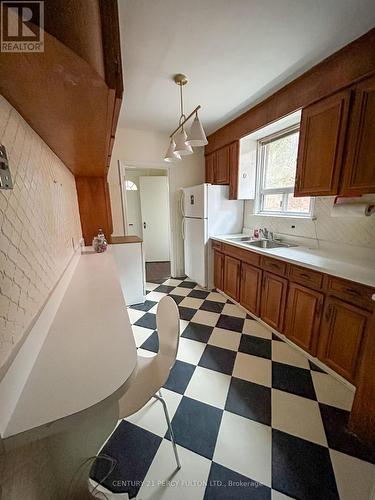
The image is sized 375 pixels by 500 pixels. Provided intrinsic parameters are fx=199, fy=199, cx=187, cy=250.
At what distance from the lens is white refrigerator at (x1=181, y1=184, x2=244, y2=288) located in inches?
110

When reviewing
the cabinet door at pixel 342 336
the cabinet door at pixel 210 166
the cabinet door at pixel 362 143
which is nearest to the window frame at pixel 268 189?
the cabinet door at pixel 362 143

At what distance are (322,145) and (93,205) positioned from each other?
2478 millimetres

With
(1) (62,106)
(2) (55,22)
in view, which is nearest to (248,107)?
(1) (62,106)

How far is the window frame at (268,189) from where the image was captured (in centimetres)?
222

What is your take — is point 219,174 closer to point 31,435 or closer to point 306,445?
point 306,445

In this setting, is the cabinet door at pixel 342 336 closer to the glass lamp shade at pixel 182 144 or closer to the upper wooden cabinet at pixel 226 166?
the glass lamp shade at pixel 182 144

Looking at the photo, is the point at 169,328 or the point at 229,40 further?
the point at 229,40

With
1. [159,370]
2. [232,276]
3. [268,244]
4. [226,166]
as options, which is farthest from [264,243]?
[159,370]

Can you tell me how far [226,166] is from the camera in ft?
9.43

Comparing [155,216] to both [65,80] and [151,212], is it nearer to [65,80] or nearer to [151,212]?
[151,212]

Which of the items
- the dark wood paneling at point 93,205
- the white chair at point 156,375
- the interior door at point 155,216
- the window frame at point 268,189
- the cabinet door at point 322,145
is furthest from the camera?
the interior door at point 155,216

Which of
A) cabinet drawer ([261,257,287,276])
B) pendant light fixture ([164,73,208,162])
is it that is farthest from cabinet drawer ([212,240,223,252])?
pendant light fixture ([164,73,208,162])

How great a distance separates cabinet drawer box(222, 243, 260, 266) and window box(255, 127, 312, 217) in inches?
27.8

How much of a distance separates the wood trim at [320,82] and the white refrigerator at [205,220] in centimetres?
86
